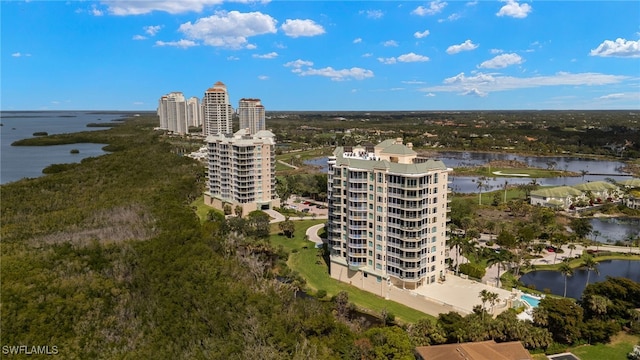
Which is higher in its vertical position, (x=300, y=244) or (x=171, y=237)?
(x=171, y=237)

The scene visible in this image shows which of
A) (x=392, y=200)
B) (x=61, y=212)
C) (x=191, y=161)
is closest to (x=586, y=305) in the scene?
(x=392, y=200)

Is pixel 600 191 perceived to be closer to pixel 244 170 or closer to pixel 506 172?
pixel 506 172

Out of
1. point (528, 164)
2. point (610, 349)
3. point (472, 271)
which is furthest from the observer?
point (528, 164)

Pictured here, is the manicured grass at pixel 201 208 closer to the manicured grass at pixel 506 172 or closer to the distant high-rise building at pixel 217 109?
the manicured grass at pixel 506 172

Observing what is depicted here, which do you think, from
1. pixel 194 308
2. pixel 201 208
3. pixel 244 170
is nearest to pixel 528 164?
pixel 244 170

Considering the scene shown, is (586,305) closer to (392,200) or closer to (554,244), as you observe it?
(392,200)

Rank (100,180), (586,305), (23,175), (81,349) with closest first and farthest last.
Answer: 1. (81,349)
2. (586,305)
3. (100,180)
4. (23,175)

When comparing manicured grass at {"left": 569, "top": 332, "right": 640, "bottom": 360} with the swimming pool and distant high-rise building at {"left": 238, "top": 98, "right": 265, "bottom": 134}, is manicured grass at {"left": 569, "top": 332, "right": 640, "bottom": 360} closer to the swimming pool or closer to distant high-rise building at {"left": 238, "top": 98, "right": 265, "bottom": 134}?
the swimming pool
